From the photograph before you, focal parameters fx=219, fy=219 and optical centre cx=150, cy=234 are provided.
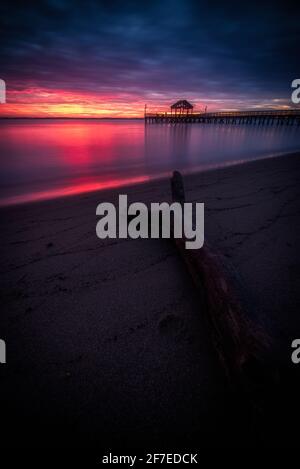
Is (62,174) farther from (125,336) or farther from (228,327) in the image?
(228,327)

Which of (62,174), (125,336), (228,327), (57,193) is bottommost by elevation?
(125,336)

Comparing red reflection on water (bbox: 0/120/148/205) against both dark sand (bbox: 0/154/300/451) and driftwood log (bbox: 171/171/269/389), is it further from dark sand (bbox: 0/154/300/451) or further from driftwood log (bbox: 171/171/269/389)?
driftwood log (bbox: 171/171/269/389)

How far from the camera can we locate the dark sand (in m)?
1.33

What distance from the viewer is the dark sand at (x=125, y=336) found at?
52.6 inches

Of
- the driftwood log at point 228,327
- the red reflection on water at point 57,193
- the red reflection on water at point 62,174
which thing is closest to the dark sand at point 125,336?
the driftwood log at point 228,327

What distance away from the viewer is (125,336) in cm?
187

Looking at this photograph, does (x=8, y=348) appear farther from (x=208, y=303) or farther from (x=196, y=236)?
(x=196, y=236)

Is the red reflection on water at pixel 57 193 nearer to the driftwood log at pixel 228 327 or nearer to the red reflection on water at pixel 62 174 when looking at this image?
the red reflection on water at pixel 62 174

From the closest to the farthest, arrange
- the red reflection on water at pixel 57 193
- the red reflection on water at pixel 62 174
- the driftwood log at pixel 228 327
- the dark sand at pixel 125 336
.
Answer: the driftwood log at pixel 228 327
the dark sand at pixel 125 336
the red reflection on water at pixel 57 193
the red reflection on water at pixel 62 174

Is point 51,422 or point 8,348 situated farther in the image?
point 8,348

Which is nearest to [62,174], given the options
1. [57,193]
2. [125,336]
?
[57,193]

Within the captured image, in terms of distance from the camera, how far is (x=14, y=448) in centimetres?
126

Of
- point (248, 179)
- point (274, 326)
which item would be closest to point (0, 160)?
point (248, 179)
